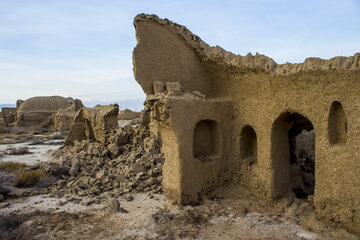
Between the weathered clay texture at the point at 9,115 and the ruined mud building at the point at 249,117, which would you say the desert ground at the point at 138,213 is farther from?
the weathered clay texture at the point at 9,115

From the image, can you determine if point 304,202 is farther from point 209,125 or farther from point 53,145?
point 53,145

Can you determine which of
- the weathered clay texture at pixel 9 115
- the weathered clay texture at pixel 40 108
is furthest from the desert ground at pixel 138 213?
the weathered clay texture at pixel 9 115

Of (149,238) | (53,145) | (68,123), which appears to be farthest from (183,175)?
(68,123)

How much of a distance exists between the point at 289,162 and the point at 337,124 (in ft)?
6.56

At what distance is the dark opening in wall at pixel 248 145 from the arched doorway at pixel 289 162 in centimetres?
81

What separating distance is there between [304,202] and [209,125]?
302 centimetres

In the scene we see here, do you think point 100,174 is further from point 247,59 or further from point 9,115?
point 9,115

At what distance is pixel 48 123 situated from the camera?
28.9 m

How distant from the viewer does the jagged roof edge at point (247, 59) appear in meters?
6.21

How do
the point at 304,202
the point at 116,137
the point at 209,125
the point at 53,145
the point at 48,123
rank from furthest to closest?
the point at 48,123 → the point at 53,145 → the point at 116,137 → the point at 209,125 → the point at 304,202

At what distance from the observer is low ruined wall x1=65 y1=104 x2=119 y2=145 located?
43.9ft

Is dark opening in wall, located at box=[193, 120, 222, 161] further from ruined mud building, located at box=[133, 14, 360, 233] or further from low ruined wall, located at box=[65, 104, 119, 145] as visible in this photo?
low ruined wall, located at box=[65, 104, 119, 145]

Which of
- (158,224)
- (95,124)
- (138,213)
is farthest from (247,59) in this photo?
(95,124)

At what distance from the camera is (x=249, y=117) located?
8.30 meters
